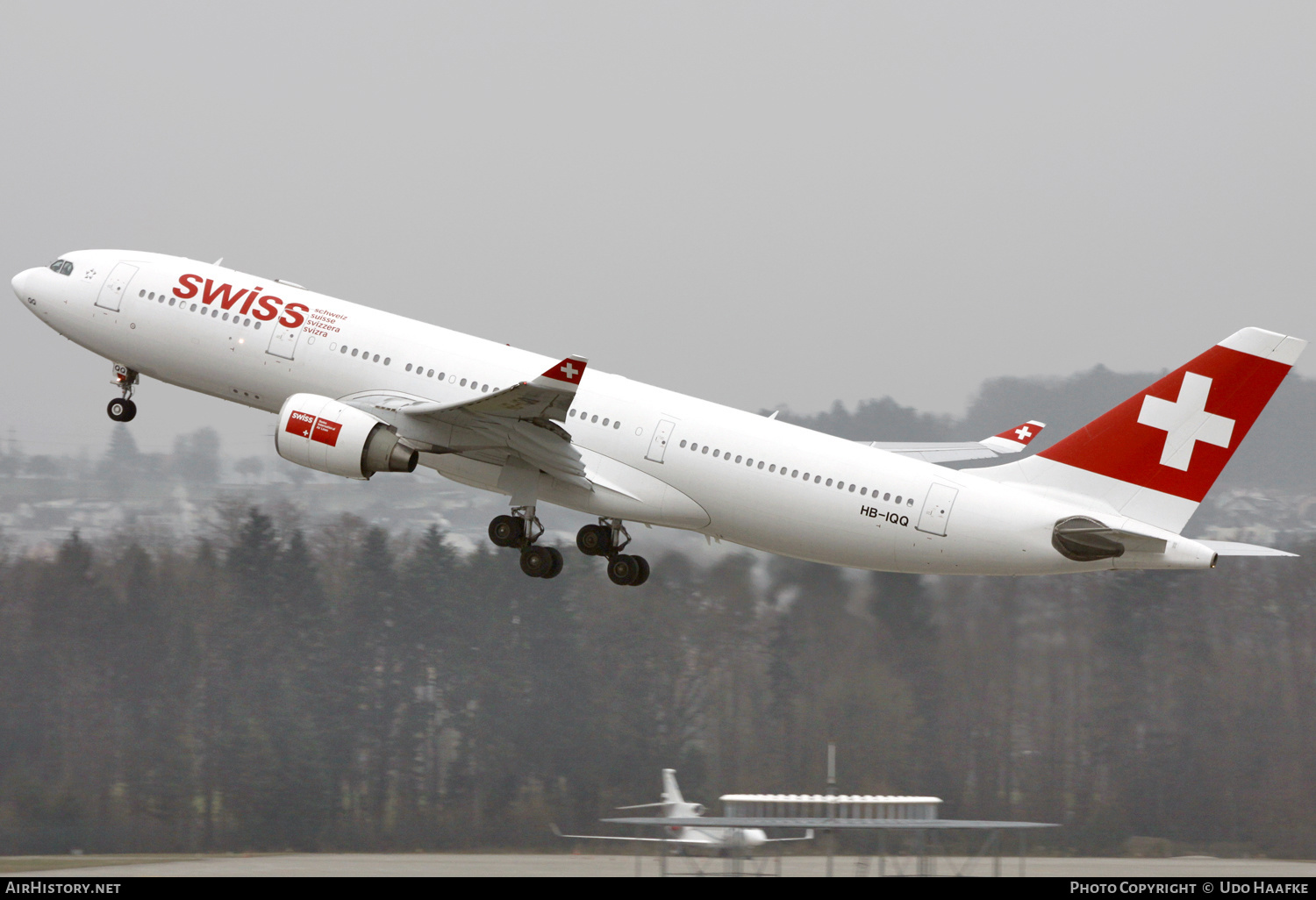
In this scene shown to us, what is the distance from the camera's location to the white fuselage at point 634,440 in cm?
3167

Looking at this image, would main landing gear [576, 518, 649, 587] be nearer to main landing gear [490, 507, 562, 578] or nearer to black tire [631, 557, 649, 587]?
black tire [631, 557, 649, 587]

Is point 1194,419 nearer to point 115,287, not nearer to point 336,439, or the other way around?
point 336,439

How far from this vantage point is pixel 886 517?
104ft

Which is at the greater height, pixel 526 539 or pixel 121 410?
pixel 121 410

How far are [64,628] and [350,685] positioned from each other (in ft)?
42.0

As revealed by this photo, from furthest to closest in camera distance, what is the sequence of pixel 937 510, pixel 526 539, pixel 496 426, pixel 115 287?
1. pixel 115 287
2. pixel 526 539
3. pixel 496 426
4. pixel 937 510

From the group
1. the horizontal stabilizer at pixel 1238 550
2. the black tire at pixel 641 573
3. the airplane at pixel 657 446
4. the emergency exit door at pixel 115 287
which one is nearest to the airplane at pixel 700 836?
the black tire at pixel 641 573

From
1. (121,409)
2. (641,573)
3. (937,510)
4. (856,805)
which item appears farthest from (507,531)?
(856,805)

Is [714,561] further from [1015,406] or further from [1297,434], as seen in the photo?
[1297,434]

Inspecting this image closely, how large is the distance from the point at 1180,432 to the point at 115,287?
25.2 m

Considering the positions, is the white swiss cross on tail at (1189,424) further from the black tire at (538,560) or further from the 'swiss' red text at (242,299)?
the 'swiss' red text at (242,299)

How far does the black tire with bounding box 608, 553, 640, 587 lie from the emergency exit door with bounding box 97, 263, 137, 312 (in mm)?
13627

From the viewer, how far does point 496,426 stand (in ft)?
106

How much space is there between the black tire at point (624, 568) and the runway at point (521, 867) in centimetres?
955
